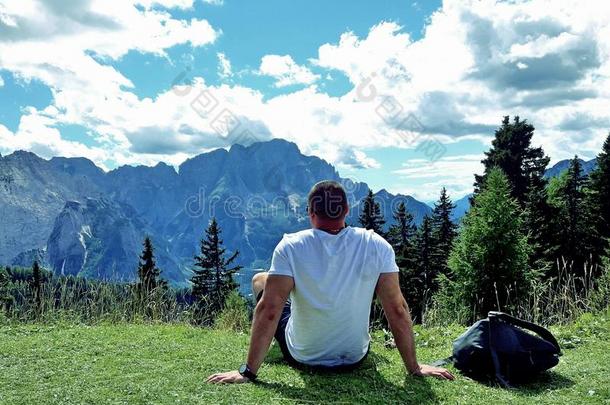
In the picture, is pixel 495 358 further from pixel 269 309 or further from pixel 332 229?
pixel 269 309

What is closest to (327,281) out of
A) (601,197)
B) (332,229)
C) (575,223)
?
(332,229)

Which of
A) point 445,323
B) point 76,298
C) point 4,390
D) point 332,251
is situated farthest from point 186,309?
point 332,251

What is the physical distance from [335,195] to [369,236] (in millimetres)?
493

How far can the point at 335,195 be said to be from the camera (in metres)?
4.34

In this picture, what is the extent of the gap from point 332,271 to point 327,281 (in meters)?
0.10

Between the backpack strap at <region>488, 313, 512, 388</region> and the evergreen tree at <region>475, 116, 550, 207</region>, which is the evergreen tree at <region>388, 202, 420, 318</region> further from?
the backpack strap at <region>488, 313, 512, 388</region>

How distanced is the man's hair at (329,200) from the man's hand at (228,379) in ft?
5.24

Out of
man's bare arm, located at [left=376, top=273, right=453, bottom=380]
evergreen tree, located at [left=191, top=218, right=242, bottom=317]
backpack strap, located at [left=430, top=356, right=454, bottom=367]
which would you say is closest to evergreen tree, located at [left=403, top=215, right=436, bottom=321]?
evergreen tree, located at [left=191, top=218, right=242, bottom=317]

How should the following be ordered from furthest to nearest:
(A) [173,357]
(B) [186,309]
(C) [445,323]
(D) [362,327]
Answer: (B) [186,309], (C) [445,323], (A) [173,357], (D) [362,327]

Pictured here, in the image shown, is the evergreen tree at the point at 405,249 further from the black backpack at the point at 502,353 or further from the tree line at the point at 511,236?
the black backpack at the point at 502,353

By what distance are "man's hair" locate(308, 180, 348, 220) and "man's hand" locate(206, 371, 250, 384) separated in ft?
5.24

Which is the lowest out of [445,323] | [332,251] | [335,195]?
[445,323]

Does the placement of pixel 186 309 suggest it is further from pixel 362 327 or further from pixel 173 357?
pixel 362 327

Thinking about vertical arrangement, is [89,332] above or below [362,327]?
below
